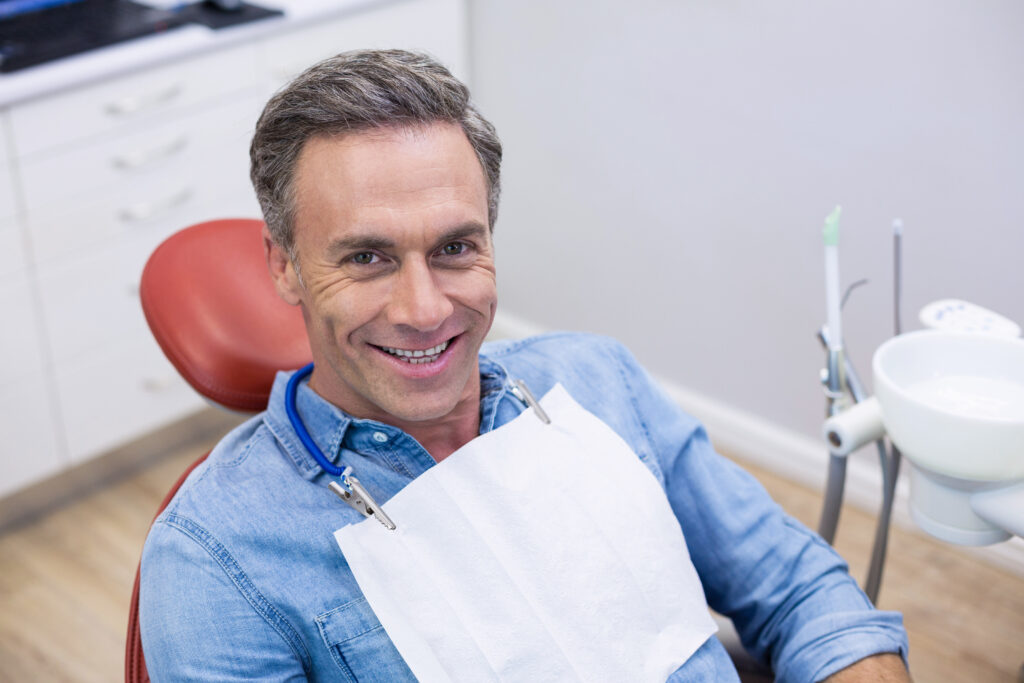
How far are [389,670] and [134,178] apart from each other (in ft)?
4.71

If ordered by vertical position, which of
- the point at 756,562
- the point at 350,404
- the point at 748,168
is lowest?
the point at 756,562

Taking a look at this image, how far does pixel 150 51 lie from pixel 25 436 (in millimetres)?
770

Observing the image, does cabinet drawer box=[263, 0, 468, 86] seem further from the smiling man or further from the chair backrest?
the smiling man

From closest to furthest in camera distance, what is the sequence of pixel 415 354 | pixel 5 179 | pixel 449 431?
pixel 415 354, pixel 449 431, pixel 5 179

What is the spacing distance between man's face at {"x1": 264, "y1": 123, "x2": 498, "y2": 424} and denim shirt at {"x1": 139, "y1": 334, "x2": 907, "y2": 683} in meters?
0.07

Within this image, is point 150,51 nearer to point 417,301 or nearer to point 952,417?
point 417,301

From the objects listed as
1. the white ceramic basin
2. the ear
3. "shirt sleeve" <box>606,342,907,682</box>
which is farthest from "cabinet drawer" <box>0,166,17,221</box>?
the white ceramic basin

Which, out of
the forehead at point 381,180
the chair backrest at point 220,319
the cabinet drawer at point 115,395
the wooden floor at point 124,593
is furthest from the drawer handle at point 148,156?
the forehead at point 381,180

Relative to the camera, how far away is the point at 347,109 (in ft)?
3.47

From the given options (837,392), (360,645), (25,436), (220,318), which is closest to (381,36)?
(25,436)

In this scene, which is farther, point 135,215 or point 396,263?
point 135,215

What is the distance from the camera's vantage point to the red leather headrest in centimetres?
124

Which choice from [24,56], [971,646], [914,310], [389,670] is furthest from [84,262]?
[971,646]

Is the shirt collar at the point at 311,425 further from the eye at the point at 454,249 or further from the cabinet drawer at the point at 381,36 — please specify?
the cabinet drawer at the point at 381,36
